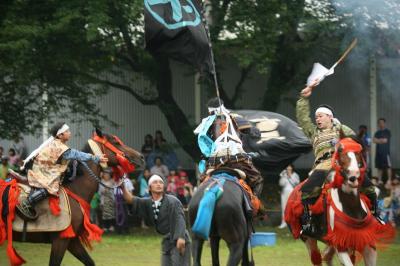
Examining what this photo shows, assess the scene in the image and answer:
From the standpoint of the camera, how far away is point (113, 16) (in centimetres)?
2403

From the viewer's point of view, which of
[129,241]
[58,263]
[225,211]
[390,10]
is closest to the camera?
[225,211]

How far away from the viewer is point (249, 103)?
30.6 m

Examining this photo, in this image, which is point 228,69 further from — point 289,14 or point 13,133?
point 13,133

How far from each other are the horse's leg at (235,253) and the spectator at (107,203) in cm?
1147

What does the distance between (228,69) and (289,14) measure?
6204 mm

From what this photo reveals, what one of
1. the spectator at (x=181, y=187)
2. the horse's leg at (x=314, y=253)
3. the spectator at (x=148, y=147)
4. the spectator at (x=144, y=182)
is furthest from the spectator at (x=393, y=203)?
the horse's leg at (x=314, y=253)

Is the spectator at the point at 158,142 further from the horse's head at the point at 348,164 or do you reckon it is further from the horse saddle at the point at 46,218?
the horse's head at the point at 348,164

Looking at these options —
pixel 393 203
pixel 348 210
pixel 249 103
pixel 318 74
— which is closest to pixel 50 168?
pixel 318 74

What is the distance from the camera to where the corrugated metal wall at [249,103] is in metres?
29.9

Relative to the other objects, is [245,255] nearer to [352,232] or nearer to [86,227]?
[352,232]

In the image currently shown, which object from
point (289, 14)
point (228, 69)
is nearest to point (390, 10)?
point (289, 14)

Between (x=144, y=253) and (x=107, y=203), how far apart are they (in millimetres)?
4471

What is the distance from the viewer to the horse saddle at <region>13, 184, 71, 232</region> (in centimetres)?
1420

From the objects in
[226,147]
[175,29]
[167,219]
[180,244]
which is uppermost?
[175,29]
